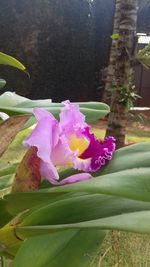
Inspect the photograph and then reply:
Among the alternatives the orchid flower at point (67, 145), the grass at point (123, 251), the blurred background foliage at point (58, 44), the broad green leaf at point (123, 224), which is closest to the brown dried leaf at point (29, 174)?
the orchid flower at point (67, 145)

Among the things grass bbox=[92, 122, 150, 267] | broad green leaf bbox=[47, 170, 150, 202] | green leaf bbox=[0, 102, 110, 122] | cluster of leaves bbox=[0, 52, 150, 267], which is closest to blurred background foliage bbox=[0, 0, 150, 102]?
grass bbox=[92, 122, 150, 267]

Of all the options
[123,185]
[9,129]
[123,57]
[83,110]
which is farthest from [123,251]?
[123,57]

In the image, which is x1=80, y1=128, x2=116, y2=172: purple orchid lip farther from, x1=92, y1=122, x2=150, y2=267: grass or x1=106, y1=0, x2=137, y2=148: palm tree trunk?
x1=106, y1=0, x2=137, y2=148: palm tree trunk

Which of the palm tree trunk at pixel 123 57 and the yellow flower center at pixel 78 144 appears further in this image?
the palm tree trunk at pixel 123 57

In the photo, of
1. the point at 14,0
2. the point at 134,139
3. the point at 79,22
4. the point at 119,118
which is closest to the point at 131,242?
the point at 119,118

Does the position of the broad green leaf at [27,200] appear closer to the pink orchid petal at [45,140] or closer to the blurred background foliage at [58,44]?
the pink orchid petal at [45,140]

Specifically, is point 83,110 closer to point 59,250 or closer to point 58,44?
point 59,250
